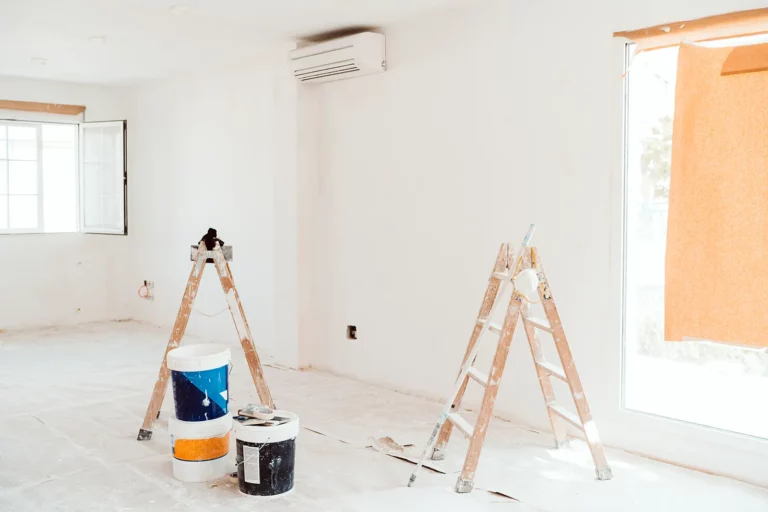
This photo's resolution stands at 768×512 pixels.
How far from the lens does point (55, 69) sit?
6699 millimetres

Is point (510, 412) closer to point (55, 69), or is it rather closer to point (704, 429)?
point (704, 429)

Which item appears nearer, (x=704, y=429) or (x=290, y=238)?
(x=704, y=429)

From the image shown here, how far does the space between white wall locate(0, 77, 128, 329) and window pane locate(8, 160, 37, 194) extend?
48 cm

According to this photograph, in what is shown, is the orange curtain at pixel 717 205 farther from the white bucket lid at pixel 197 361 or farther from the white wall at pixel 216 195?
the white wall at pixel 216 195

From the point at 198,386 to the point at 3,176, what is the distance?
5.24 meters

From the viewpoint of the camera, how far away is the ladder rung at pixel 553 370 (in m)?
3.29

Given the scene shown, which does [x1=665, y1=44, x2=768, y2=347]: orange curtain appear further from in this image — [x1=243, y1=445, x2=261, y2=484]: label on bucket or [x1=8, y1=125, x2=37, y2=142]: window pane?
[x1=8, y1=125, x2=37, y2=142]: window pane

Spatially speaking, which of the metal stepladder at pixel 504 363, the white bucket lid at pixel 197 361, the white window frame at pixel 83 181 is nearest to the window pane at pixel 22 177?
the white window frame at pixel 83 181

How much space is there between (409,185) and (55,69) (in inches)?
157

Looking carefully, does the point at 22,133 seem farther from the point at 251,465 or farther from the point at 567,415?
the point at 567,415

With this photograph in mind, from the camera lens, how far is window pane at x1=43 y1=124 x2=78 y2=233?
24.8 ft

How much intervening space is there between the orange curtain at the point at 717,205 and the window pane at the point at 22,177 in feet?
21.4

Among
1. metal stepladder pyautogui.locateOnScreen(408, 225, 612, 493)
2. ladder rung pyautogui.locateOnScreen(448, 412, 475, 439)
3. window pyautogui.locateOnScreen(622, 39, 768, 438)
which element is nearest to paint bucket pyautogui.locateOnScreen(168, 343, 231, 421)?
metal stepladder pyautogui.locateOnScreen(408, 225, 612, 493)

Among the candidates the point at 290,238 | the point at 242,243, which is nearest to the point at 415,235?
the point at 290,238
